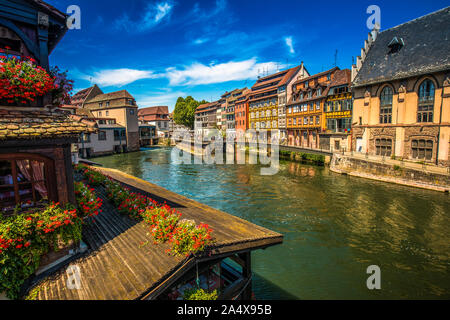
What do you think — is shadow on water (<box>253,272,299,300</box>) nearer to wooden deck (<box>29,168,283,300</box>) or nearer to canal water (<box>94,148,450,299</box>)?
canal water (<box>94,148,450,299</box>)

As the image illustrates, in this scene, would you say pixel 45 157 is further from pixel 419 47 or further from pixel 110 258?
pixel 419 47

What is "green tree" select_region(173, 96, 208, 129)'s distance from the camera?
89.9 m

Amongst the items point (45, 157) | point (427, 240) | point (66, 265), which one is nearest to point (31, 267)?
point (66, 265)

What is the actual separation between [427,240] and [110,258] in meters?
16.4

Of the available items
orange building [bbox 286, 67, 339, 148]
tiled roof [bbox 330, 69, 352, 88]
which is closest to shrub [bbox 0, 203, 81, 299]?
tiled roof [bbox 330, 69, 352, 88]

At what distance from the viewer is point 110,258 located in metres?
5.89

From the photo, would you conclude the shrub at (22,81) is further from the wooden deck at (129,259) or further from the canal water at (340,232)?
the canal water at (340,232)

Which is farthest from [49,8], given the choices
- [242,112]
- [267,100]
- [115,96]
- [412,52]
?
[242,112]

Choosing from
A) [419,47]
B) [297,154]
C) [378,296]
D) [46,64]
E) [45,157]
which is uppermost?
[419,47]

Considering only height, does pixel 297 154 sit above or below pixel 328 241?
above

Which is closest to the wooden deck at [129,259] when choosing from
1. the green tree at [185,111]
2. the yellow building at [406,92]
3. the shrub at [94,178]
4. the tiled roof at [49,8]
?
the shrub at [94,178]

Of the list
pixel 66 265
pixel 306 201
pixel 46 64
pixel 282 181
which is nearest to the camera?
pixel 66 265

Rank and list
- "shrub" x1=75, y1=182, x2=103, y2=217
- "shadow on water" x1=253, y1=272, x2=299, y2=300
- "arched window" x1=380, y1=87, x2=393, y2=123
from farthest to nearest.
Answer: "arched window" x1=380, y1=87, x2=393, y2=123, "shadow on water" x1=253, y1=272, x2=299, y2=300, "shrub" x1=75, y1=182, x2=103, y2=217

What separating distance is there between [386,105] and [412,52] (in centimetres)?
648
